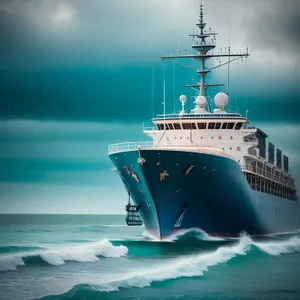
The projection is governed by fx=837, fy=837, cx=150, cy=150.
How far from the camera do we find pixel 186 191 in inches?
1962

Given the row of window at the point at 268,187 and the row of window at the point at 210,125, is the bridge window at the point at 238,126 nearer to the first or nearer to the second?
the row of window at the point at 210,125

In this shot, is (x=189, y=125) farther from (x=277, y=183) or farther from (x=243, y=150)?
(x=277, y=183)

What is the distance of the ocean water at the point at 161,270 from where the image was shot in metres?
35.8

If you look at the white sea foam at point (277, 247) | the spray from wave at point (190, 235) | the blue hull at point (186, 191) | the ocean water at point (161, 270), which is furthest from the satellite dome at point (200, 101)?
the spray from wave at point (190, 235)

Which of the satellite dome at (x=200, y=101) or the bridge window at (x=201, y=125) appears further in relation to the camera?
the satellite dome at (x=200, y=101)

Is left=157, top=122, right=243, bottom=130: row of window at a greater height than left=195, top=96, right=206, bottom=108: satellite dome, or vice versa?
left=195, top=96, right=206, bottom=108: satellite dome

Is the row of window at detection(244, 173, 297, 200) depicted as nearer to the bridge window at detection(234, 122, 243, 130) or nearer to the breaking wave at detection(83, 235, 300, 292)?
the bridge window at detection(234, 122, 243, 130)

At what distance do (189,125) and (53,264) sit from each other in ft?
54.0

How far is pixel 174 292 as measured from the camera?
3631 centimetres

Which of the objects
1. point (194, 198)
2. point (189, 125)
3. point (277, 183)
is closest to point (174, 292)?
point (194, 198)

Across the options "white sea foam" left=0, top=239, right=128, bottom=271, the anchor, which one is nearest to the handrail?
the anchor

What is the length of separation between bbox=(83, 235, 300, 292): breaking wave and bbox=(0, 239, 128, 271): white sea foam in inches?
208

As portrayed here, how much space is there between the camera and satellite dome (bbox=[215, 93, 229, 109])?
203ft

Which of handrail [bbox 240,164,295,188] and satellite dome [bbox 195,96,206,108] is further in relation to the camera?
satellite dome [bbox 195,96,206,108]
